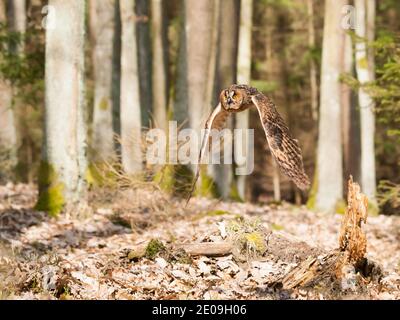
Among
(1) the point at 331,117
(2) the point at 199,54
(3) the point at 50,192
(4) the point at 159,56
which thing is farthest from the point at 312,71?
(3) the point at 50,192

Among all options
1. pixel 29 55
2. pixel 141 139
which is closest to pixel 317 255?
pixel 141 139

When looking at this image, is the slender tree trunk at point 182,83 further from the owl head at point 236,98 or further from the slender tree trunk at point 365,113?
the owl head at point 236,98

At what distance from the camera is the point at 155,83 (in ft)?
72.2

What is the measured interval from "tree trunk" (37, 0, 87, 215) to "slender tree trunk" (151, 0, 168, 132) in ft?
29.8

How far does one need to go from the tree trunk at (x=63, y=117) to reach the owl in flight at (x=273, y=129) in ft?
16.0

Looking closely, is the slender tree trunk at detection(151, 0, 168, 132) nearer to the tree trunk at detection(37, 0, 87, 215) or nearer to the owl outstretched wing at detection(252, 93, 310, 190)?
the tree trunk at detection(37, 0, 87, 215)

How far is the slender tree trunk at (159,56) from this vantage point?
2175cm

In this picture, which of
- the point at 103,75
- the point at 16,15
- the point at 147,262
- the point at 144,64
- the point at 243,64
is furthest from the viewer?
the point at 243,64

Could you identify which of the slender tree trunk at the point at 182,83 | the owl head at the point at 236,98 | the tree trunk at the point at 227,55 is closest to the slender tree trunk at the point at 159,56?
the tree trunk at the point at 227,55

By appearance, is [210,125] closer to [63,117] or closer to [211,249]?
[211,249]

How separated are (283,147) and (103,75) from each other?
12164 mm

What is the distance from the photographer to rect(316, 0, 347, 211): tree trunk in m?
17.8

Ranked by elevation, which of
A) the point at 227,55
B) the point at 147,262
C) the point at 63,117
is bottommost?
the point at 147,262

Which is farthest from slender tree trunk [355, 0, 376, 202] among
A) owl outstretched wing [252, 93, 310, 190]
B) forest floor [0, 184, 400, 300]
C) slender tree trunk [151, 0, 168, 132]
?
owl outstretched wing [252, 93, 310, 190]
